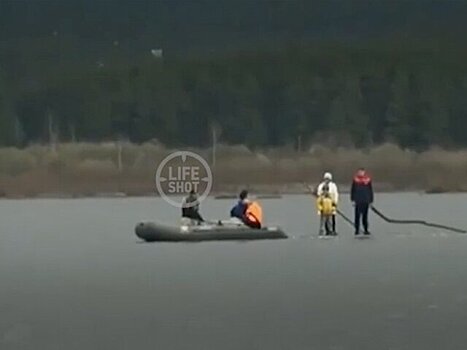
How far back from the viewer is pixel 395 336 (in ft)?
61.6

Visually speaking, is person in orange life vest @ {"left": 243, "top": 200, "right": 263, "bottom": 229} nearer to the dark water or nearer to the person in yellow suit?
the dark water

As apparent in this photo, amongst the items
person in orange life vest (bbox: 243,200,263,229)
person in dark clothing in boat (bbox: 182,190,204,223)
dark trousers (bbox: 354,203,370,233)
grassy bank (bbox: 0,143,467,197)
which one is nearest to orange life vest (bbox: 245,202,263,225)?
person in orange life vest (bbox: 243,200,263,229)

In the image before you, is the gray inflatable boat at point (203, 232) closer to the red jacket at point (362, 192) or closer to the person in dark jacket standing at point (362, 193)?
the person in dark jacket standing at point (362, 193)

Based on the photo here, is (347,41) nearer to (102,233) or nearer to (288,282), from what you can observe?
(102,233)

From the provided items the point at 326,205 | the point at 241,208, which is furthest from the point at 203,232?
the point at 326,205

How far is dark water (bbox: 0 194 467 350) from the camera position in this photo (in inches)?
742

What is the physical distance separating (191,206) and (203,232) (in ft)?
2.82

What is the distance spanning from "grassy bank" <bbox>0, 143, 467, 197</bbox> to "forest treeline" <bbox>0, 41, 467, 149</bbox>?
2412 millimetres

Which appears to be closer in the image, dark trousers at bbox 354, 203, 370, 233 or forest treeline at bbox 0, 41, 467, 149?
dark trousers at bbox 354, 203, 370, 233

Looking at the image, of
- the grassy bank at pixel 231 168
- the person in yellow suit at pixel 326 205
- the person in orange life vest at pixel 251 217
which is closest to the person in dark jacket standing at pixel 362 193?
the person in yellow suit at pixel 326 205

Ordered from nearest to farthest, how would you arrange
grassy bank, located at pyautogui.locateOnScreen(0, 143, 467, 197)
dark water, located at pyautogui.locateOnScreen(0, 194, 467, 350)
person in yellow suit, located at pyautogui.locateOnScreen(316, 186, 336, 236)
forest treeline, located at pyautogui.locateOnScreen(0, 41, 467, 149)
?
dark water, located at pyautogui.locateOnScreen(0, 194, 467, 350) < person in yellow suit, located at pyautogui.locateOnScreen(316, 186, 336, 236) < grassy bank, located at pyautogui.locateOnScreen(0, 143, 467, 197) < forest treeline, located at pyautogui.locateOnScreen(0, 41, 467, 149)

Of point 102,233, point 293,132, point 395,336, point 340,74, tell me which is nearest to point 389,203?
point 102,233

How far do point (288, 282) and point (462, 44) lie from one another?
261ft

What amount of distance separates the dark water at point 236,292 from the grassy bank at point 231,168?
117 ft
